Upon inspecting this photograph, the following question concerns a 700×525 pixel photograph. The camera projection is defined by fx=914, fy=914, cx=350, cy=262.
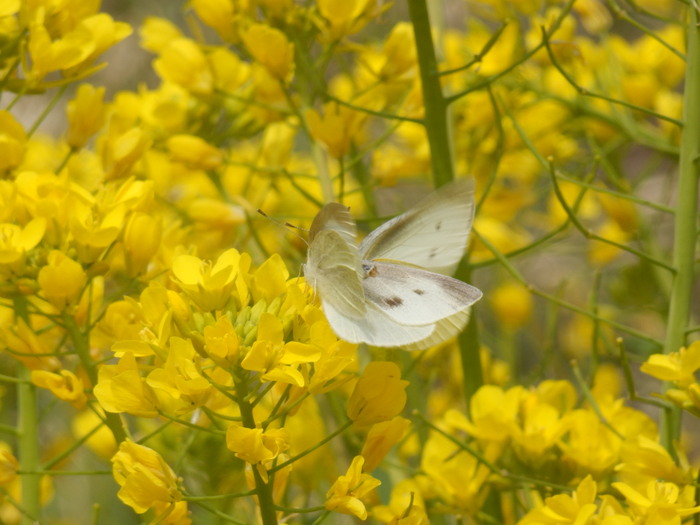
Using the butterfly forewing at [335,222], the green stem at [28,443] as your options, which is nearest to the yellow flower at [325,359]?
the butterfly forewing at [335,222]

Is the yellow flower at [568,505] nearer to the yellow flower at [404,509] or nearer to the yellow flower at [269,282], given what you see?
the yellow flower at [404,509]

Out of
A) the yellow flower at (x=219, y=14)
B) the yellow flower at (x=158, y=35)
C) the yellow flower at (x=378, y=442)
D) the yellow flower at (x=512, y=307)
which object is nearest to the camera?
the yellow flower at (x=378, y=442)

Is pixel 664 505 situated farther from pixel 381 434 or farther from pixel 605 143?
pixel 605 143

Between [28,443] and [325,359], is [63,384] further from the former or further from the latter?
[325,359]

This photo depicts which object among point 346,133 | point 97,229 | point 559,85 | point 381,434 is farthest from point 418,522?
point 559,85

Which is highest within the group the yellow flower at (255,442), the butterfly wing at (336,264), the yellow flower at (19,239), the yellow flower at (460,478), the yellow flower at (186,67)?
the yellow flower at (186,67)

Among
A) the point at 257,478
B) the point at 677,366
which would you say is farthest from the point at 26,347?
the point at 677,366

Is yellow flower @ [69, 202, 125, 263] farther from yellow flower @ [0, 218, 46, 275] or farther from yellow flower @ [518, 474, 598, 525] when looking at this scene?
yellow flower @ [518, 474, 598, 525]
